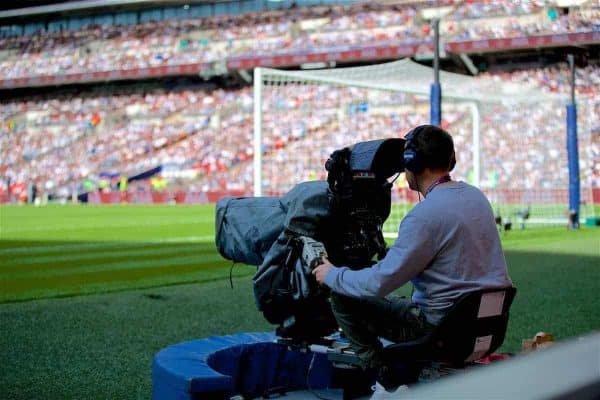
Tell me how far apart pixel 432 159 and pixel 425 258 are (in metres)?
0.37

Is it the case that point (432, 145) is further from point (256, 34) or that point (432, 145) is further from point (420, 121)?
point (256, 34)

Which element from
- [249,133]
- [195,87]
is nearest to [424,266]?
[249,133]

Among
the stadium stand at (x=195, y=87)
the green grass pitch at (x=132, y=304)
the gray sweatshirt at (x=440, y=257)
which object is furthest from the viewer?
the stadium stand at (x=195, y=87)

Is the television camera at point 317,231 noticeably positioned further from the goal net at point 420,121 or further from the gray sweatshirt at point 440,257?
the goal net at point 420,121

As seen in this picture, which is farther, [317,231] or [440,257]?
[317,231]

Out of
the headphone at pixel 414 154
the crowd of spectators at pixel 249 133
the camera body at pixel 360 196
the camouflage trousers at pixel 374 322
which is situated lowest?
the camouflage trousers at pixel 374 322

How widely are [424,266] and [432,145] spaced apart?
0.44m

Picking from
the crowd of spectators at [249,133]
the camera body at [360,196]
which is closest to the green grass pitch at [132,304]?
the camera body at [360,196]

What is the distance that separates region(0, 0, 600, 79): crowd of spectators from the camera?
35656 millimetres

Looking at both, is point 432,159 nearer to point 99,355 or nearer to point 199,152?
point 99,355

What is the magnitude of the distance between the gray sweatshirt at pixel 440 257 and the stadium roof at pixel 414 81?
974 centimetres

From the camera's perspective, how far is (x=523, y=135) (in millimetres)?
22578

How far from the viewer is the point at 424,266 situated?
3023mm

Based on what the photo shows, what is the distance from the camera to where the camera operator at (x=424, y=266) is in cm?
297
